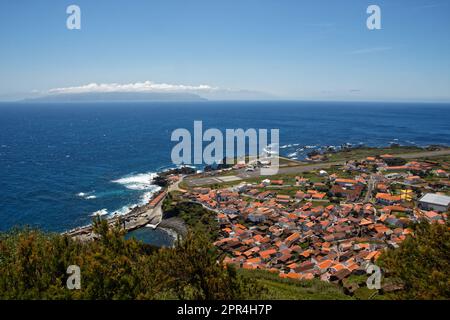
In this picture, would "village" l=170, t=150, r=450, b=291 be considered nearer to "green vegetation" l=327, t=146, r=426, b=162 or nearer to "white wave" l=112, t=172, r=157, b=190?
"white wave" l=112, t=172, r=157, b=190

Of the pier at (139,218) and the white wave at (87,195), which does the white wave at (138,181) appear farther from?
the pier at (139,218)

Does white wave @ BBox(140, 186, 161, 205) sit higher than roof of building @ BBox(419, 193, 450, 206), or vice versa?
roof of building @ BBox(419, 193, 450, 206)

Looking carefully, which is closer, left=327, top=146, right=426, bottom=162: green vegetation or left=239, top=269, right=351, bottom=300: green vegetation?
left=239, top=269, right=351, bottom=300: green vegetation

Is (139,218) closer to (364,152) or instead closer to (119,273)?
(119,273)

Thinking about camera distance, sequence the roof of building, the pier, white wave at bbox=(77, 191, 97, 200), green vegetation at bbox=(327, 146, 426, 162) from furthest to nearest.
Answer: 1. green vegetation at bbox=(327, 146, 426, 162)
2. white wave at bbox=(77, 191, 97, 200)
3. the roof of building
4. the pier

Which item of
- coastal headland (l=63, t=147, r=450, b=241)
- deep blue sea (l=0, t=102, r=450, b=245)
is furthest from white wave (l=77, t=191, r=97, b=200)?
coastal headland (l=63, t=147, r=450, b=241)

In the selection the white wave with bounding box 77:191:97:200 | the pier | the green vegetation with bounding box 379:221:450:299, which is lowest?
the pier

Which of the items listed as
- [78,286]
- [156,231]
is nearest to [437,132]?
[156,231]
